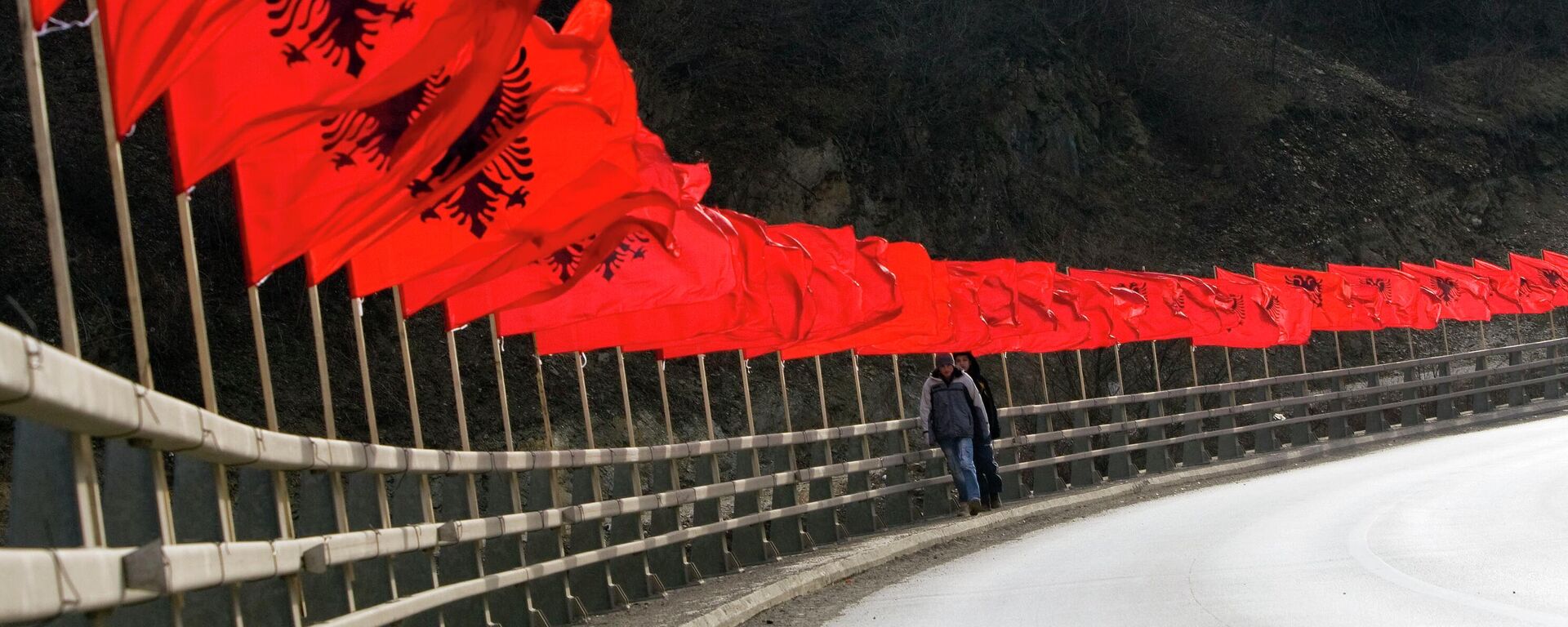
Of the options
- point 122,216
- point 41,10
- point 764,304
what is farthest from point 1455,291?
point 41,10

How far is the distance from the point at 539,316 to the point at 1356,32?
190 feet

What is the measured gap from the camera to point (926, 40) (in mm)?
43719

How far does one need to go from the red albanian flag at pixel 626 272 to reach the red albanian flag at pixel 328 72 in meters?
2.75

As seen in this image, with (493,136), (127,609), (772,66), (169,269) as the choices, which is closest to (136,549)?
(127,609)

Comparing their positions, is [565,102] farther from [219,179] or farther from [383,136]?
[219,179]

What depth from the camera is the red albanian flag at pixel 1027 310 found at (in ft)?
81.8

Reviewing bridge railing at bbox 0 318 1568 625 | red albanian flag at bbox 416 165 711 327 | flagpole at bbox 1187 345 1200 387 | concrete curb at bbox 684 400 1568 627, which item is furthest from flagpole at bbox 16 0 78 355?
flagpole at bbox 1187 345 1200 387

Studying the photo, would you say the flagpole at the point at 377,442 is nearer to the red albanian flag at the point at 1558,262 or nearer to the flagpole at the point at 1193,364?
the flagpole at the point at 1193,364

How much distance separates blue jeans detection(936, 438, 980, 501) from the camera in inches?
795

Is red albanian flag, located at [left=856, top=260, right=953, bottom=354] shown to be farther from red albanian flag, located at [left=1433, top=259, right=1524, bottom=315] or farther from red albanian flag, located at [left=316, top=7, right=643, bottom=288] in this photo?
red albanian flag, located at [left=1433, top=259, right=1524, bottom=315]

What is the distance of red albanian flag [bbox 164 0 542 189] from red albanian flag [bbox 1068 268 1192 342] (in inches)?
791

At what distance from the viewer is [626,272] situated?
13.9 m

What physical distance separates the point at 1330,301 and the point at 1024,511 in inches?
572

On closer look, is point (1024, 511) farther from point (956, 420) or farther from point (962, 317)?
point (962, 317)
